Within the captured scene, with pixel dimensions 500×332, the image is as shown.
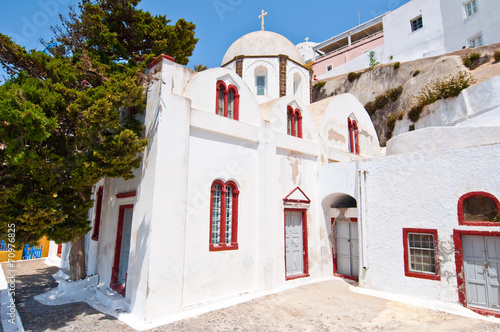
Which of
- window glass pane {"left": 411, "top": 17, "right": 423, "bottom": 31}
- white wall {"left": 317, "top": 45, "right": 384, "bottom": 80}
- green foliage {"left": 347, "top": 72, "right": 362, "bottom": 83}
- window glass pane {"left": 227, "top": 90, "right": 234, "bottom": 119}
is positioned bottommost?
window glass pane {"left": 227, "top": 90, "right": 234, "bottom": 119}

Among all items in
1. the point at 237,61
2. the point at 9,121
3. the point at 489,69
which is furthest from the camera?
the point at 489,69

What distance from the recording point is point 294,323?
6.89 metres

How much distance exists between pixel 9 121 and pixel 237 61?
10.6 meters

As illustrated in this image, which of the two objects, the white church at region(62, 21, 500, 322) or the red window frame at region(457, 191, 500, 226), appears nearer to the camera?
the white church at region(62, 21, 500, 322)

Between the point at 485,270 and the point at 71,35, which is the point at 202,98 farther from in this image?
the point at 71,35

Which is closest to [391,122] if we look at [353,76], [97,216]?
[353,76]

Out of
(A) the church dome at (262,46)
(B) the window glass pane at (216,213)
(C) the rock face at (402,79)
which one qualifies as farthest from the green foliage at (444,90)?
(B) the window glass pane at (216,213)

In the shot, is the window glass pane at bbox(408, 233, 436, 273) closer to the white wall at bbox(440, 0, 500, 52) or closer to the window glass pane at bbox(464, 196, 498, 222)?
the window glass pane at bbox(464, 196, 498, 222)

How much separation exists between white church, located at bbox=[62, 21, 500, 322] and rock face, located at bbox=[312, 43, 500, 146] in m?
8.80

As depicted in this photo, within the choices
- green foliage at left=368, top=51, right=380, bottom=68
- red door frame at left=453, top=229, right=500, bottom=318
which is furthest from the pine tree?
green foliage at left=368, top=51, right=380, bottom=68

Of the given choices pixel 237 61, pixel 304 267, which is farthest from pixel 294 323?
pixel 237 61

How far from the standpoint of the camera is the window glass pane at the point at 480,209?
7758 millimetres

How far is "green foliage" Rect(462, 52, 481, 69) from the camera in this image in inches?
770

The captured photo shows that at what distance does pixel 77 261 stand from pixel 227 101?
21.6 feet
